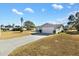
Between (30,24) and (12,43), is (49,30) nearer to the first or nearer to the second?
(30,24)

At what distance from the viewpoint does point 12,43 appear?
18.3 ft

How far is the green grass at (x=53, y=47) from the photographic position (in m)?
5.51

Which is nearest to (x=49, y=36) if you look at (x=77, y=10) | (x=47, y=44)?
(x=47, y=44)

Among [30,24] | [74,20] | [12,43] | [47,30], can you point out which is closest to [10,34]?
[12,43]

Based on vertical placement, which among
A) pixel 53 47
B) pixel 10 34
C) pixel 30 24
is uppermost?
pixel 30 24

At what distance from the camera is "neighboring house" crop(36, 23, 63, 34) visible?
554 centimetres

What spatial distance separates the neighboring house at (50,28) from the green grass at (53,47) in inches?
2.6

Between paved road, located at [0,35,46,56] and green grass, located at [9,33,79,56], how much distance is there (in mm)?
51

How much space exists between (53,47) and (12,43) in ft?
1.63

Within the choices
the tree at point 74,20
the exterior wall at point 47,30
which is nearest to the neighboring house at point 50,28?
the exterior wall at point 47,30

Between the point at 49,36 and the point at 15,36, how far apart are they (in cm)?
41

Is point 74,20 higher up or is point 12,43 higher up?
point 74,20

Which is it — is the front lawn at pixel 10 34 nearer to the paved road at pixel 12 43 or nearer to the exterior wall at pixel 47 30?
the paved road at pixel 12 43

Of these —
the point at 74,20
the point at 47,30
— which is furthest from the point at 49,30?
the point at 74,20
